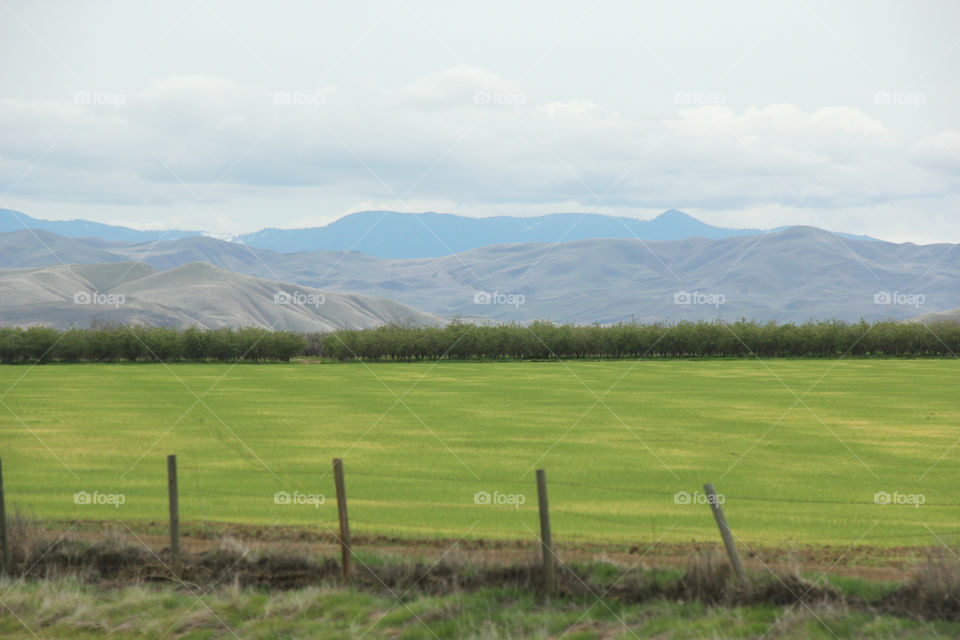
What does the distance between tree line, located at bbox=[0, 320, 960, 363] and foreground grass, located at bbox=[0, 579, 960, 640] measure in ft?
297

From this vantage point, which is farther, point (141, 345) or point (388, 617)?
point (141, 345)

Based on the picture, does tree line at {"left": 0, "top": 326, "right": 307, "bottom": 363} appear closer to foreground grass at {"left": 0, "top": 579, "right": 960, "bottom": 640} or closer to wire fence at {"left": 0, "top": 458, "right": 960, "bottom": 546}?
wire fence at {"left": 0, "top": 458, "right": 960, "bottom": 546}

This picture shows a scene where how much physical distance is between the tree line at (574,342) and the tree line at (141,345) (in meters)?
0.16

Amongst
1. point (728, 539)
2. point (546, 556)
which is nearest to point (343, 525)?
point (546, 556)

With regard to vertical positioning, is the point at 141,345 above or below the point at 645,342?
above

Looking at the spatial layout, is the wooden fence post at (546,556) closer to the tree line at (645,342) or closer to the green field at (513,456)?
the green field at (513,456)

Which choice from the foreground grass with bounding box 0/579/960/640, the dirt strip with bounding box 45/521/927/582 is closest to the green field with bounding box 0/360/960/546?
the dirt strip with bounding box 45/521/927/582

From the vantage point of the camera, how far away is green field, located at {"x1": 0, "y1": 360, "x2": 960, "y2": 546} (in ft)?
55.3

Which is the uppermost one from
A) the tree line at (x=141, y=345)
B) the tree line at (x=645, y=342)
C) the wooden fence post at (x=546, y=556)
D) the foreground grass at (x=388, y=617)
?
the tree line at (x=141, y=345)

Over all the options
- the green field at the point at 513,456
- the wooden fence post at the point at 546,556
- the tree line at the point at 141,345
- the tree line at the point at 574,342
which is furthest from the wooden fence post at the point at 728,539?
the tree line at the point at 141,345

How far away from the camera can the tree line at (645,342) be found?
105125mm

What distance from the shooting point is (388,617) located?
1128cm

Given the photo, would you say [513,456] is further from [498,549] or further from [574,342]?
[574,342]

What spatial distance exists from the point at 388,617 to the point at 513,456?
13856mm
